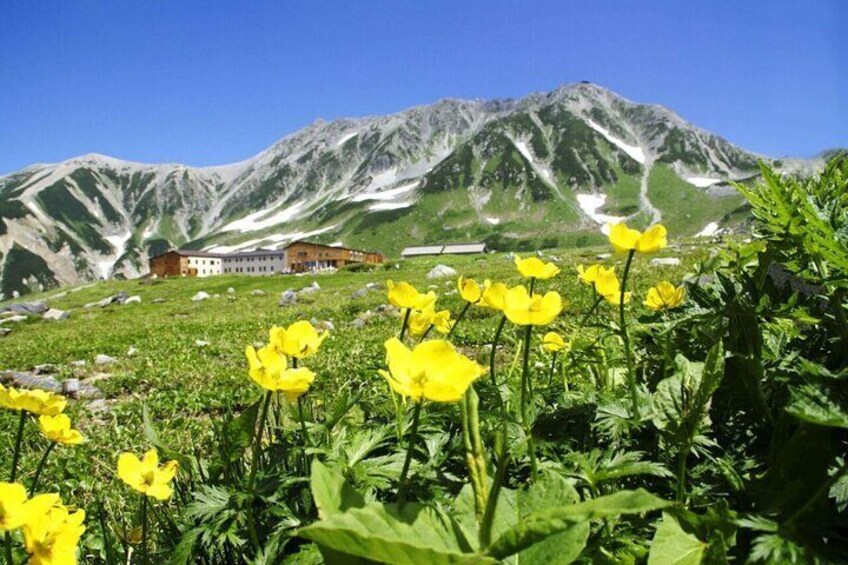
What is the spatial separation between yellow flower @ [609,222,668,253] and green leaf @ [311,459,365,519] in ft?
4.19

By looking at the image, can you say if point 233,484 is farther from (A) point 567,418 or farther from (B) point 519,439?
(A) point 567,418

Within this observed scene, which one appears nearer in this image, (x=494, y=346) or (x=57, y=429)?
(x=494, y=346)

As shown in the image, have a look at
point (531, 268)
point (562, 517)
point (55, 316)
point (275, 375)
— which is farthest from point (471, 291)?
point (55, 316)

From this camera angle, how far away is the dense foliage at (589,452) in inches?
42.0

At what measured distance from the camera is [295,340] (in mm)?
1829

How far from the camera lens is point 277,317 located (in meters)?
16.5

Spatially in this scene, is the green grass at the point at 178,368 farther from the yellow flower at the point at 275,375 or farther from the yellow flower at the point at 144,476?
the yellow flower at the point at 275,375

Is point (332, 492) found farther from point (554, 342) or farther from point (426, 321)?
→ point (554, 342)

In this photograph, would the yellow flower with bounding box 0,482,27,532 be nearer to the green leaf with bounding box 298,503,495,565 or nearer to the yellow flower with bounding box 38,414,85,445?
the yellow flower with bounding box 38,414,85,445

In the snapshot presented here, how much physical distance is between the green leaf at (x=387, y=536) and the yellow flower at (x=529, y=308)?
24.5 inches

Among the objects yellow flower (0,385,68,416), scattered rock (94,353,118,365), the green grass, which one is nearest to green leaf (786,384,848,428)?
the green grass

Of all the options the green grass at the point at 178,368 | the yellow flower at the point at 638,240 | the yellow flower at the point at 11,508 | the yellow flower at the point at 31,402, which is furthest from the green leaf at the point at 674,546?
the yellow flower at the point at 31,402

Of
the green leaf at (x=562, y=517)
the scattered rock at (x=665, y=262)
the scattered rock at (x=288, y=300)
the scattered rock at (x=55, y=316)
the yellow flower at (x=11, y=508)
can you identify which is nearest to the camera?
the green leaf at (x=562, y=517)

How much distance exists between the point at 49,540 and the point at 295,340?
84 cm
